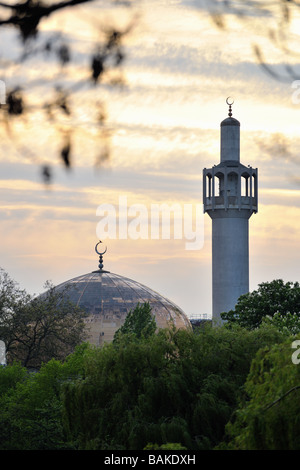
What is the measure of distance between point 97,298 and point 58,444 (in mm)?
49513

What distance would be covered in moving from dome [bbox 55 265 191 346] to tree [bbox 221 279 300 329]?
2857cm

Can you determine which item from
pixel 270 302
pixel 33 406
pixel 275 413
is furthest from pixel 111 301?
pixel 275 413

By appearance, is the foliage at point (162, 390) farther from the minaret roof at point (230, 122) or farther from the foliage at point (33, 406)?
the minaret roof at point (230, 122)

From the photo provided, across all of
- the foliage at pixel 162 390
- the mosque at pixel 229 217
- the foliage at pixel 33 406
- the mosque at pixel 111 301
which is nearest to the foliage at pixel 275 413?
the foliage at pixel 162 390

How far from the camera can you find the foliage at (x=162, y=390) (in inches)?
829

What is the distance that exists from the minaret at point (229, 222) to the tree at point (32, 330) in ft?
39.5

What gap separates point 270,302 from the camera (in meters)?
40.4

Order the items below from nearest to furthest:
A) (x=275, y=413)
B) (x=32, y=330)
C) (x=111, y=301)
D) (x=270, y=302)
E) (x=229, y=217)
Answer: (x=275, y=413), (x=270, y=302), (x=32, y=330), (x=229, y=217), (x=111, y=301)

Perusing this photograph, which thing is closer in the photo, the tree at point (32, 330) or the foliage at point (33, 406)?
the foliage at point (33, 406)

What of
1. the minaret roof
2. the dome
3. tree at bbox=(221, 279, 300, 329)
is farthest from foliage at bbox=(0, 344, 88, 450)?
the dome

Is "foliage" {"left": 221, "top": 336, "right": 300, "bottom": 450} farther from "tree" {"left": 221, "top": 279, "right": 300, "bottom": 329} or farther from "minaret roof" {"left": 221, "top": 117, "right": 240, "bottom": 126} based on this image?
"minaret roof" {"left": 221, "top": 117, "right": 240, "bottom": 126}

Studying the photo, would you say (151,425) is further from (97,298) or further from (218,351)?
(97,298)

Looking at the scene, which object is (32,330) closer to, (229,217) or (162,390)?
(229,217)

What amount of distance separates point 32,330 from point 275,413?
3592 centimetres
